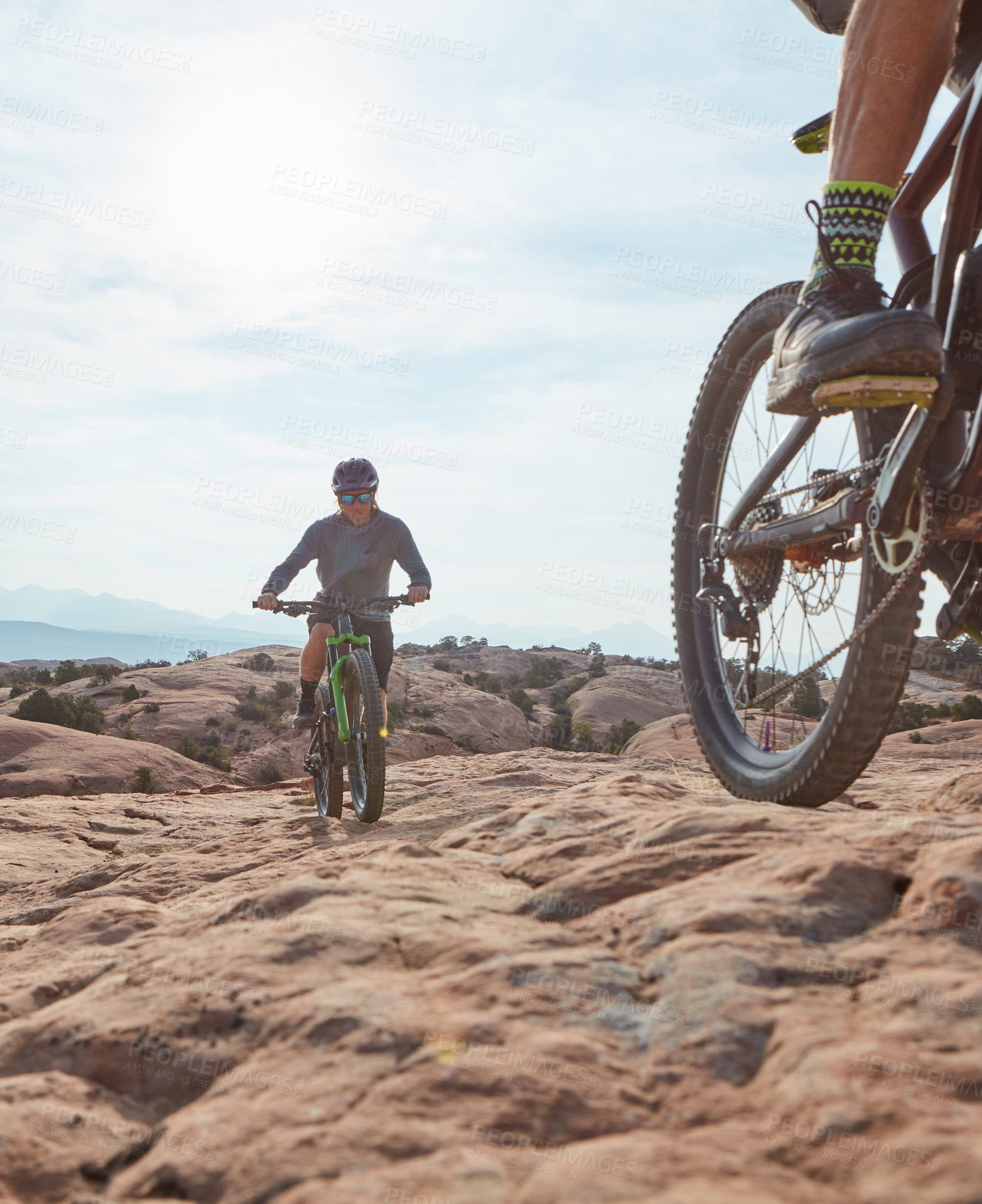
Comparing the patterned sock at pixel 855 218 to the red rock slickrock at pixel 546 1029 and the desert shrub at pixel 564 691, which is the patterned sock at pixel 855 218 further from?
the desert shrub at pixel 564 691

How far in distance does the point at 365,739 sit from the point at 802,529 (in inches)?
144

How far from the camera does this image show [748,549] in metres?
3.54

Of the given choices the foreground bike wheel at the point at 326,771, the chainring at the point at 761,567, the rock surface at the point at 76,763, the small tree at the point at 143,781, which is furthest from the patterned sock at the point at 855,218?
the small tree at the point at 143,781

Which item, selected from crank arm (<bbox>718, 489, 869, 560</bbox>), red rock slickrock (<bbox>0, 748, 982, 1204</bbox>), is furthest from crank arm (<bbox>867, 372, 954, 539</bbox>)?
red rock slickrock (<bbox>0, 748, 982, 1204</bbox>)

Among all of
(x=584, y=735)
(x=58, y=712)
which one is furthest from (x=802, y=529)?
(x=58, y=712)

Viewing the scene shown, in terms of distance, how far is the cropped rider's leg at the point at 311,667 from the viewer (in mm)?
7129

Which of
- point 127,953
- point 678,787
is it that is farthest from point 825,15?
point 127,953

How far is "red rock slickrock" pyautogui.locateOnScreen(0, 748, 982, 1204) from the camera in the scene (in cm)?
123

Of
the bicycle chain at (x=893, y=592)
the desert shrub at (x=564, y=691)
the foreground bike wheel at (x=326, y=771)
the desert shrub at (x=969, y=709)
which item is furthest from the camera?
the desert shrub at (x=564, y=691)

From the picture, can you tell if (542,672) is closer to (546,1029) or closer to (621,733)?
(621,733)

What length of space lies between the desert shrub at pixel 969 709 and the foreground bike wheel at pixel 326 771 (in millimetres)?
10696

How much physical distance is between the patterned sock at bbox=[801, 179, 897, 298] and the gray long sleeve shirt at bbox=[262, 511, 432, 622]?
187 inches

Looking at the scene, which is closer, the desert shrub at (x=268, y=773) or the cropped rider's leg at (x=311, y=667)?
the cropped rider's leg at (x=311, y=667)

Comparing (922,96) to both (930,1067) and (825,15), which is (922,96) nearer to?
(825,15)
